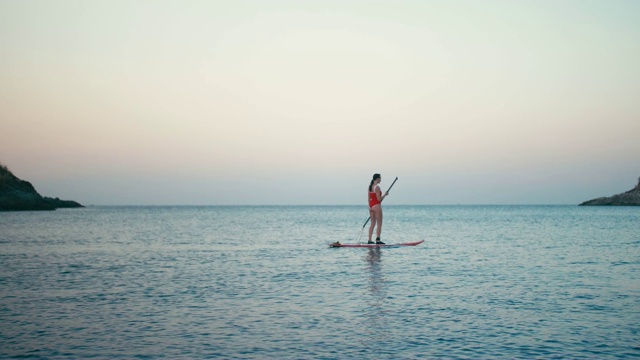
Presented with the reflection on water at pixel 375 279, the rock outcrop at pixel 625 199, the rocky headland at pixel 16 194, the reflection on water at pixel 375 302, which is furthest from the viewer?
the rock outcrop at pixel 625 199

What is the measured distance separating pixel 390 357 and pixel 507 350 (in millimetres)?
1928

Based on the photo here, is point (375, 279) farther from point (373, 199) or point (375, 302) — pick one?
point (373, 199)

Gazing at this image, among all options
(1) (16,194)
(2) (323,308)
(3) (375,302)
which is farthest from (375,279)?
(1) (16,194)

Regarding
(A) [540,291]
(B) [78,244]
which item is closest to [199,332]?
(A) [540,291]

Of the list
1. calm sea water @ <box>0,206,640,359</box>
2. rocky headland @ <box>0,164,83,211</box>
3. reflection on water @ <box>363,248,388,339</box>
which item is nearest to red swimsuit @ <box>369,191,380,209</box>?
calm sea water @ <box>0,206,640,359</box>

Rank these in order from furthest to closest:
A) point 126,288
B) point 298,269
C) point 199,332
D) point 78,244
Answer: point 78,244 < point 298,269 < point 126,288 < point 199,332

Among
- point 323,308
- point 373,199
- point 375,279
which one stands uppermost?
point 373,199

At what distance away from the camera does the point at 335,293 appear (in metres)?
15.0

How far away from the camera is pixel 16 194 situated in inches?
4887

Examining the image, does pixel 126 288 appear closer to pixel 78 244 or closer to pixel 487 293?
pixel 487 293

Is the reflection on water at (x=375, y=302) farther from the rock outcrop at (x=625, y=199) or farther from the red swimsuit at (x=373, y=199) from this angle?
the rock outcrop at (x=625, y=199)

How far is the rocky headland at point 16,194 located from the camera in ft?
393

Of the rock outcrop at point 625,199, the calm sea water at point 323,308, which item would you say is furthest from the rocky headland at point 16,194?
the rock outcrop at point 625,199

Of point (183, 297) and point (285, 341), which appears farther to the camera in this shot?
point (183, 297)
